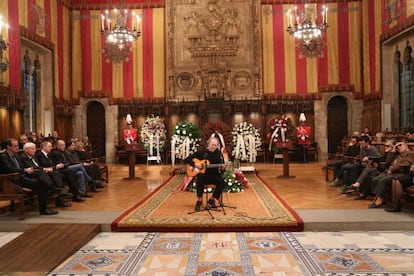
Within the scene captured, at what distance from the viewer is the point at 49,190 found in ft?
22.5

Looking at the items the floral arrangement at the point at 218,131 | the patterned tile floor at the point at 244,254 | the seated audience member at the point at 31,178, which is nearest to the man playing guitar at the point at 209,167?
the patterned tile floor at the point at 244,254

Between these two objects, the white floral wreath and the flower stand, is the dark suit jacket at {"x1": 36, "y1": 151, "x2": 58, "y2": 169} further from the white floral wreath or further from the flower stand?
the flower stand

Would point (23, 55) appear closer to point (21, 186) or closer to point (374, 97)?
point (21, 186)

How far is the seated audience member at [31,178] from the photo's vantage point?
6631 mm

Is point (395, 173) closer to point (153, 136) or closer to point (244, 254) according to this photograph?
point (244, 254)

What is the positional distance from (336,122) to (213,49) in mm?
5626

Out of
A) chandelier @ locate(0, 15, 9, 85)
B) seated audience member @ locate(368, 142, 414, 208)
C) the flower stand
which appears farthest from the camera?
the flower stand

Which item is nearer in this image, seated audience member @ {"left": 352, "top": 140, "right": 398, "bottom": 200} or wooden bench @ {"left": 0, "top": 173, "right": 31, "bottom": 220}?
wooden bench @ {"left": 0, "top": 173, "right": 31, "bottom": 220}

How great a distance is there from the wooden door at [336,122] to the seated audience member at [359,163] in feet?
26.4

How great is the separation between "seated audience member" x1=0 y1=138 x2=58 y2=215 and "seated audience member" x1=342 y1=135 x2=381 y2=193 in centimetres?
550

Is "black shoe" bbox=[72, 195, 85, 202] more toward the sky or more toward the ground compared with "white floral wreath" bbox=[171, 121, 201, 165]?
more toward the ground

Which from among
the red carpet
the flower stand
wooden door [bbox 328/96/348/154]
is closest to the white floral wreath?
the flower stand

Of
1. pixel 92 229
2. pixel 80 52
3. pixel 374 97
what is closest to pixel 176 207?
pixel 92 229

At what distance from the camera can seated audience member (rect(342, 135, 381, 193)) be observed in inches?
318
